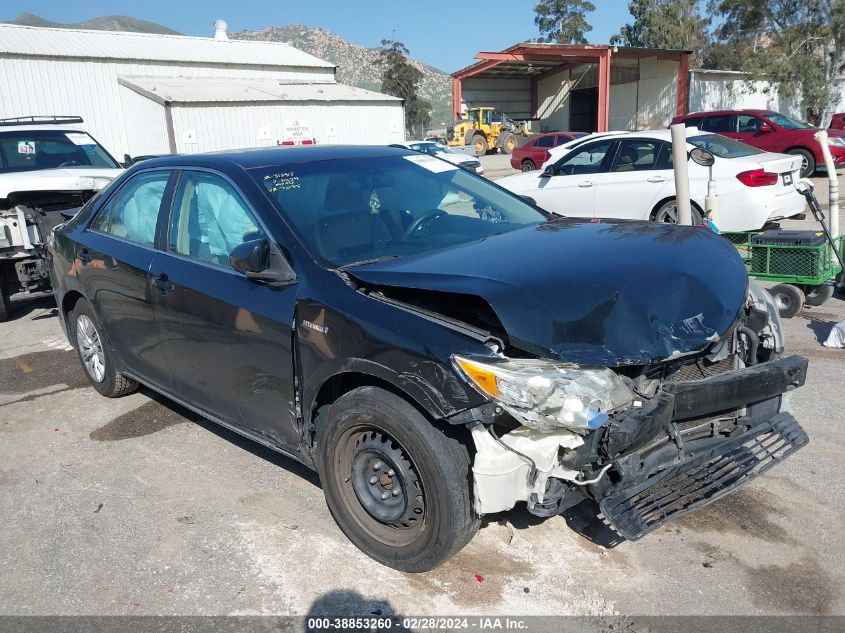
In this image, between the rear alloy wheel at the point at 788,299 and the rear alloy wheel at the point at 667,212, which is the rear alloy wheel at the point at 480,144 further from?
the rear alloy wheel at the point at 788,299

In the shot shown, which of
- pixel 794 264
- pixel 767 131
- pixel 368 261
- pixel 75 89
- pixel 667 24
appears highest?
pixel 667 24

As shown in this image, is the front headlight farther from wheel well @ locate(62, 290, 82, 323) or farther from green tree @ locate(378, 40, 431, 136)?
green tree @ locate(378, 40, 431, 136)

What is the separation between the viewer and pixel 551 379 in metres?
2.60

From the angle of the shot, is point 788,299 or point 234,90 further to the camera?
point 234,90

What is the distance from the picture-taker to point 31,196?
25.1 feet

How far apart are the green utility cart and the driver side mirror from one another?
4.60 meters

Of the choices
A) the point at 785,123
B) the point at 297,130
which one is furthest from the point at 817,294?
the point at 297,130

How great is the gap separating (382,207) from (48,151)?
23.2 feet

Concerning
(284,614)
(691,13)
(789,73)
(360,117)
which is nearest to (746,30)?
(789,73)

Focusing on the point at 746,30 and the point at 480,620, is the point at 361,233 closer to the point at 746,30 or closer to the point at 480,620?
the point at 480,620

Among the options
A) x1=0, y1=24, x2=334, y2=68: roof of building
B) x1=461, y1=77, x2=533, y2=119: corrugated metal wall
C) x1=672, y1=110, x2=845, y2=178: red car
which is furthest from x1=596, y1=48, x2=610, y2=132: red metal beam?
x1=672, y1=110, x2=845, y2=178: red car

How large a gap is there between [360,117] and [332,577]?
26.3 metres

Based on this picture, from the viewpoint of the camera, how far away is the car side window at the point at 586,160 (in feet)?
32.4

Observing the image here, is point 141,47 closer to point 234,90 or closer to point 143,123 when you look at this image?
point 143,123
